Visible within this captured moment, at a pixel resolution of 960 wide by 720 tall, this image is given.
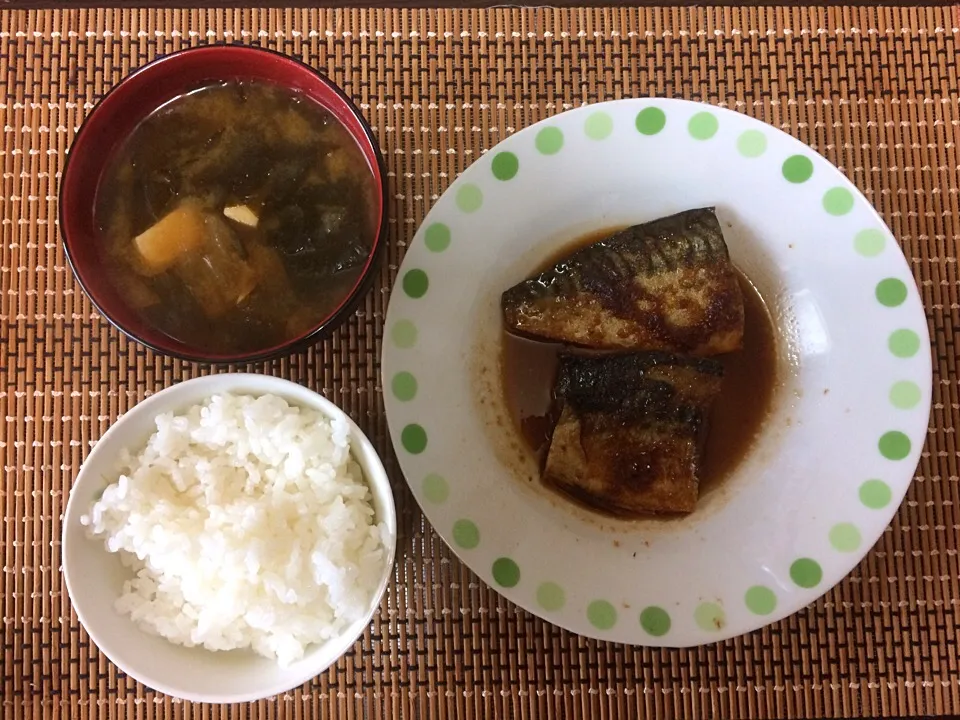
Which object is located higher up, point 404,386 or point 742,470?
point 404,386

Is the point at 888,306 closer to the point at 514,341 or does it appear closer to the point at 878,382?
the point at 878,382

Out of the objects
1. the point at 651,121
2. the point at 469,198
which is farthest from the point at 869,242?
the point at 469,198

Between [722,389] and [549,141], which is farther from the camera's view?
[722,389]

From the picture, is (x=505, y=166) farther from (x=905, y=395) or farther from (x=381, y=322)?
(x=905, y=395)

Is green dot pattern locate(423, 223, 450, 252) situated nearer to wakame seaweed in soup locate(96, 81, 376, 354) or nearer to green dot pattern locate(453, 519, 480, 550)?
wakame seaweed in soup locate(96, 81, 376, 354)

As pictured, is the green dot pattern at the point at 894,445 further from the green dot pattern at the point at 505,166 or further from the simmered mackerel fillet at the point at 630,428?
the green dot pattern at the point at 505,166

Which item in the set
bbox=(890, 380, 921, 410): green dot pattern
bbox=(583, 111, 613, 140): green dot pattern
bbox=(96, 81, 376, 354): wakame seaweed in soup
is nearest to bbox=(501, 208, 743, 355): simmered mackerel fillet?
bbox=(583, 111, 613, 140): green dot pattern

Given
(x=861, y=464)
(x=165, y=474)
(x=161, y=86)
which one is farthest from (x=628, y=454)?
(x=161, y=86)

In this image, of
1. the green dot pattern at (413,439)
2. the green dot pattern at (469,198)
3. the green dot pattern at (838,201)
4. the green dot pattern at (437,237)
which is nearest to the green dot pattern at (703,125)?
the green dot pattern at (838,201)
